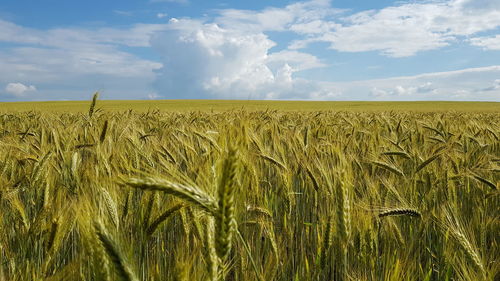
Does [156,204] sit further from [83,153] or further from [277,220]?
[83,153]

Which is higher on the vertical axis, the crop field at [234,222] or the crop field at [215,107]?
the crop field at [215,107]

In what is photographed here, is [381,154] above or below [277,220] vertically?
above

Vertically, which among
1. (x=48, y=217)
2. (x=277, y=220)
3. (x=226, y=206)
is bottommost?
(x=277, y=220)

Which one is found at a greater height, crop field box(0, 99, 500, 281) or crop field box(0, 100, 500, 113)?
crop field box(0, 100, 500, 113)

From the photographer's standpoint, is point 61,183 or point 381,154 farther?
point 381,154

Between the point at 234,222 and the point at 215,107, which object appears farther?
the point at 215,107

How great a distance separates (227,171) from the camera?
89 centimetres

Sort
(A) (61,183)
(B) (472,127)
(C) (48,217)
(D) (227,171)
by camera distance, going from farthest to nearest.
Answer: (B) (472,127) < (A) (61,183) < (C) (48,217) < (D) (227,171)

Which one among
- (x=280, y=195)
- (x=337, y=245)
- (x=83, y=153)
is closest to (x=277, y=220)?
(x=280, y=195)

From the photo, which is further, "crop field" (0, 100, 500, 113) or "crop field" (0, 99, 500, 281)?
"crop field" (0, 100, 500, 113)

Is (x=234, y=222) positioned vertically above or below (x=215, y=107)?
below

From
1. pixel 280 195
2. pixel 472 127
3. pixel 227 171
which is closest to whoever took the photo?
pixel 227 171

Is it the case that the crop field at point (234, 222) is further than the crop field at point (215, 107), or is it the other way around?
the crop field at point (215, 107)

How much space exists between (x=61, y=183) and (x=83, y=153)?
4.82ft
